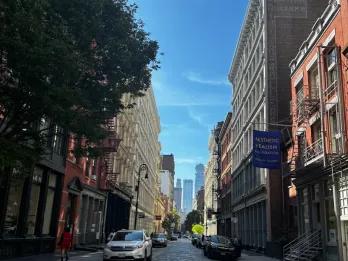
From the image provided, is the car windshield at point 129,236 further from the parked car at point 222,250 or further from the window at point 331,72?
the window at point 331,72

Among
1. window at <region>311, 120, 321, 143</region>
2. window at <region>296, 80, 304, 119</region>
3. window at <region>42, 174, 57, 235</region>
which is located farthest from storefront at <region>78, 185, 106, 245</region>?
window at <region>311, 120, 321, 143</region>

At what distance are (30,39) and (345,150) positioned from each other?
550 inches

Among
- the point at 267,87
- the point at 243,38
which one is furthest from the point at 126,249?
the point at 243,38

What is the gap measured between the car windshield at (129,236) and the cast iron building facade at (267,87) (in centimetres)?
1243

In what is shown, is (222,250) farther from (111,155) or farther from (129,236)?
(111,155)

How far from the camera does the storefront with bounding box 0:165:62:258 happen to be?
20219mm

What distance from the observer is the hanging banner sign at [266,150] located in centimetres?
2714

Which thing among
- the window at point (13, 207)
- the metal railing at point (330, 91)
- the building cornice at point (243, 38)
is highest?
the building cornice at point (243, 38)

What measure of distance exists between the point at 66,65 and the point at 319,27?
54.2 feet

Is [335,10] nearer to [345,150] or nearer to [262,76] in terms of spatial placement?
[345,150]

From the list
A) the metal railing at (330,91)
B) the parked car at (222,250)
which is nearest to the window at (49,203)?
the parked car at (222,250)

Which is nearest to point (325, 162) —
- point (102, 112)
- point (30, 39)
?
point (102, 112)

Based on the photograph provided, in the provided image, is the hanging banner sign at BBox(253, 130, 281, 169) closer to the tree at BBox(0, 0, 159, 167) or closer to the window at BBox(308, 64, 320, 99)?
the window at BBox(308, 64, 320, 99)

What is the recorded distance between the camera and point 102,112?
15398 millimetres
